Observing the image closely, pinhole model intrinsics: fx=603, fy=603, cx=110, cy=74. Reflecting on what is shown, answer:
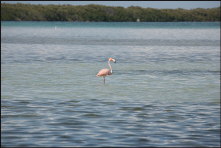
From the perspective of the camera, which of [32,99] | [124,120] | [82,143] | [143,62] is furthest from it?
[143,62]

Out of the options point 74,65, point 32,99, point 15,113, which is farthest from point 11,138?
point 74,65

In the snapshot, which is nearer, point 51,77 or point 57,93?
point 57,93

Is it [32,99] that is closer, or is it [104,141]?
[104,141]

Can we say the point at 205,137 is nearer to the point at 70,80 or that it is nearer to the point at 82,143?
the point at 82,143

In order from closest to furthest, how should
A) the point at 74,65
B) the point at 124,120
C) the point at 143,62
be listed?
the point at 124,120 < the point at 74,65 < the point at 143,62

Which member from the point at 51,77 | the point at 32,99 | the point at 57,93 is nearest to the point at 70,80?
the point at 51,77

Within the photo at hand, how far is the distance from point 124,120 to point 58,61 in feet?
63.6

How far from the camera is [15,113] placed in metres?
14.7

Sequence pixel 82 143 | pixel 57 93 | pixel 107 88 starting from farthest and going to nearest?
pixel 107 88, pixel 57 93, pixel 82 143

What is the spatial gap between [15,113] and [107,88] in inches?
244

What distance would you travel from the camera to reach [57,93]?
18.7 m

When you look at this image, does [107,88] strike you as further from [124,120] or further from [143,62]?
[143,62]

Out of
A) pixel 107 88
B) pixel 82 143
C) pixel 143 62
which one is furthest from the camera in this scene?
pixel 143 62

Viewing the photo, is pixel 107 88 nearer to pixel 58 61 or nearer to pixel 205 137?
pixel 205 137
